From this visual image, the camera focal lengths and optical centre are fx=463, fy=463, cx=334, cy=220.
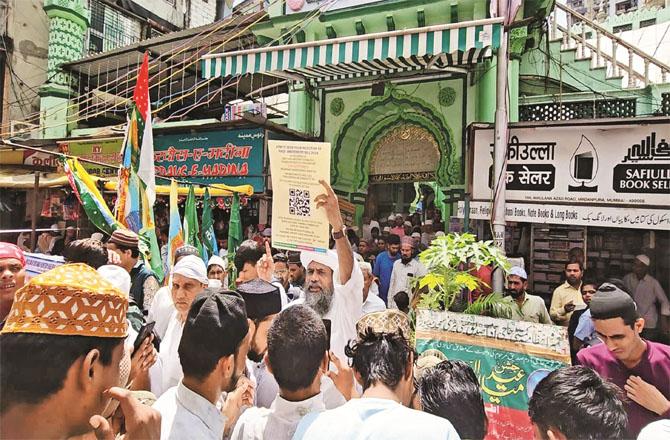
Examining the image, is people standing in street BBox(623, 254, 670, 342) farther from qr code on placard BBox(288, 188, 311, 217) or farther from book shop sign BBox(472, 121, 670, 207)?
qr code on placard BBox(288, 188, 311, 217)

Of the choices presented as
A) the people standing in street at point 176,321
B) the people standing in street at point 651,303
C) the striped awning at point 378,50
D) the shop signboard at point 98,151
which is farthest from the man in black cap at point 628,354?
the shop signboard at point 98,151

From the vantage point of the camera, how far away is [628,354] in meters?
2.23

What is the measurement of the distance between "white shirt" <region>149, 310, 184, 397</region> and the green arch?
6132 mm

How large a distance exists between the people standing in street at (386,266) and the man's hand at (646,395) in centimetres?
391

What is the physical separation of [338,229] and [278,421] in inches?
56.6

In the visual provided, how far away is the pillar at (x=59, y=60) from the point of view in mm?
11406

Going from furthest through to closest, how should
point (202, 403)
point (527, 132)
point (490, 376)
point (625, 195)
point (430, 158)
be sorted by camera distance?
point (430, 158), point (527, 132), point (625, 195), point (490, 376), point (202, 403)

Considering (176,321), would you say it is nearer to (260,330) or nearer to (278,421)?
(260,330)

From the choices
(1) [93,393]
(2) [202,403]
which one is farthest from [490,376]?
(1) [93,393]

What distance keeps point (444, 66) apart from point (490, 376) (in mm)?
5877

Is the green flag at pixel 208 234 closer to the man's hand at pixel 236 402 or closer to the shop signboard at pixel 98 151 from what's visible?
the man's hand at pixel 236 402

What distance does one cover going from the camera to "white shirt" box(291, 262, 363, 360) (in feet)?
9.88

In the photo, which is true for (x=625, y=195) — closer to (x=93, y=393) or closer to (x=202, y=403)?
(x=202, y=403)

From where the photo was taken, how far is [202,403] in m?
1.49
